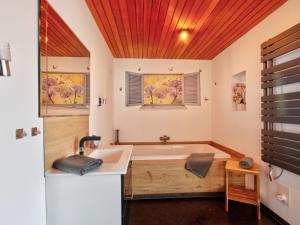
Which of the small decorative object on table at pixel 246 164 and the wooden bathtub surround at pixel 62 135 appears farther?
the small decorative object on table at pixel 246 164

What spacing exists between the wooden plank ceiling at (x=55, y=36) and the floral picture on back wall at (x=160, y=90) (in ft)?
7.92

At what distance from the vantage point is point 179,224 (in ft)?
7.06

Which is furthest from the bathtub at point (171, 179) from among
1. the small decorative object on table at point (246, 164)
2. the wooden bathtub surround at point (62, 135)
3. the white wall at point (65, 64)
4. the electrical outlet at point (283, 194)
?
the white wall at point (65, 64)

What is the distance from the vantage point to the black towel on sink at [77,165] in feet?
4.51

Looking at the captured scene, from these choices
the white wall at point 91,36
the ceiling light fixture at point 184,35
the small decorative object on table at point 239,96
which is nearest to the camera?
the white wall at point 91,36

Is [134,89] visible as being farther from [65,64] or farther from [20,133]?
[20,133]

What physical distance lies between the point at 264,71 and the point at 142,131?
8.35ft

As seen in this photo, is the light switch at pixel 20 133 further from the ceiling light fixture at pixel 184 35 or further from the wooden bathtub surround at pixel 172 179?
the ceiling light fixture at pixel 184 35

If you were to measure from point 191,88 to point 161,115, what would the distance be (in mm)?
876

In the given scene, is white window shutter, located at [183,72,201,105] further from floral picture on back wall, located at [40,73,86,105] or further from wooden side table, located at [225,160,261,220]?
floral picture on back wall, located at [40,73,86,105]

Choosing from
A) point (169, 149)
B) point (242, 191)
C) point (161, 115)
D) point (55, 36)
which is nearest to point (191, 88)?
point (161, 115)

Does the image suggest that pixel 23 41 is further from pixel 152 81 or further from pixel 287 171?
pixel 152 81

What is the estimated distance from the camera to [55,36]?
142 cm

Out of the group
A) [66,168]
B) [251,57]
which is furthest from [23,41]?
[251,57]
